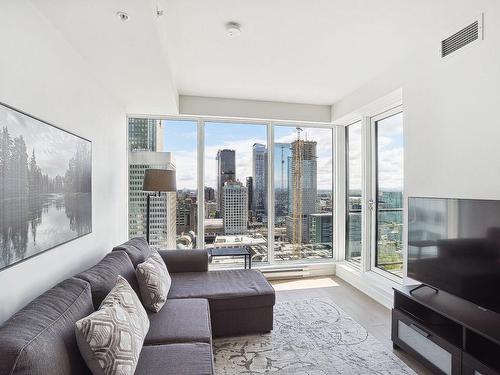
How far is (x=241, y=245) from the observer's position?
451 cm

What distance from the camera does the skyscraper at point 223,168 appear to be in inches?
176

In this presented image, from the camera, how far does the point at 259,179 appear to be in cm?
462

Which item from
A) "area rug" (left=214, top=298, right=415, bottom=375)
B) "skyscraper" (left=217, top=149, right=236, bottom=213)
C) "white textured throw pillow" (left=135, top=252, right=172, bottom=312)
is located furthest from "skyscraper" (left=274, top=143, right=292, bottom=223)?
"white textured throw pillow" (left=135, top=252, right=172, bottom=312)

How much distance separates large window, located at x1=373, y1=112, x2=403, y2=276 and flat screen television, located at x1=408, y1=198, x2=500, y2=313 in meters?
1.03

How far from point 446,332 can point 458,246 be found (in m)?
0.61

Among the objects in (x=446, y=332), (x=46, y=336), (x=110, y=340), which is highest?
(x=46, y=336)

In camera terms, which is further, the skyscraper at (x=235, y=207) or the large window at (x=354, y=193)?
the skyscraper at (x=235, y=207)

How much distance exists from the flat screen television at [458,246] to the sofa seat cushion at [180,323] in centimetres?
178

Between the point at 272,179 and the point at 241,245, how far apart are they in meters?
1.12

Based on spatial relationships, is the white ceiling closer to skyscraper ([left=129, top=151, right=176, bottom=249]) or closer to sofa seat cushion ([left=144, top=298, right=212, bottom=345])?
skyscraper ([left=129, top=151, right=176, bottom=249])

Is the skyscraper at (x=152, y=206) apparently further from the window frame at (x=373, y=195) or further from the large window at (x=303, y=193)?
the window frame at (x=373, y=195)

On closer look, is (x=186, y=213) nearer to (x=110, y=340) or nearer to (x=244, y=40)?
(x=244, y=40)

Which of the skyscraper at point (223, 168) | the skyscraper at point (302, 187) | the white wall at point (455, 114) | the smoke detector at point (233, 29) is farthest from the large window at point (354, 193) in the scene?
the smoke detector at point (233, 29)

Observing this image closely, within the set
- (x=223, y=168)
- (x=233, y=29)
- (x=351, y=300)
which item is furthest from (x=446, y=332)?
(x=223, y=168)
